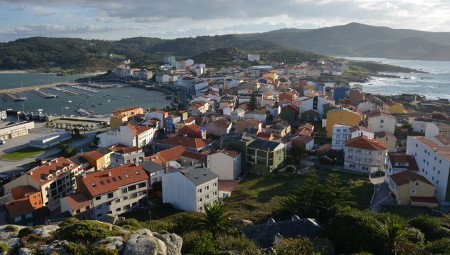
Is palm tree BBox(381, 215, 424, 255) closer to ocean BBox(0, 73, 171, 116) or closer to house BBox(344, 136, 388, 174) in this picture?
house BBox(344, 136, 388, 174)

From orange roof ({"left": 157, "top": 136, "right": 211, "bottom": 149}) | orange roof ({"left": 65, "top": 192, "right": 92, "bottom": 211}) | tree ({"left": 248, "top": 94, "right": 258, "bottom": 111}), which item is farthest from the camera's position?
tree ({"left": 248, "top": 94, "right": 258, "bottom": 111})

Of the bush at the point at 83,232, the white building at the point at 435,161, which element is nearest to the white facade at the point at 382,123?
the white building at the point at 435,161

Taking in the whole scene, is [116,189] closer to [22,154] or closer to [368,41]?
[22,154]

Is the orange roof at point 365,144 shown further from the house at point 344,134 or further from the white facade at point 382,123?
the white facade at point 382,123

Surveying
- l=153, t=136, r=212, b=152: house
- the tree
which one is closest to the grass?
l=153, t=136, r=212, b=152: house

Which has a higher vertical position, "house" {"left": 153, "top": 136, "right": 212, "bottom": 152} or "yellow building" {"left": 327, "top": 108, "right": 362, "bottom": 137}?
"yellow building" {"left": 327, "top": 108, "right": 362, "bottom": 137}

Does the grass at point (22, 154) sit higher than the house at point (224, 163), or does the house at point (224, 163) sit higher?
the house at point (224, 163)
